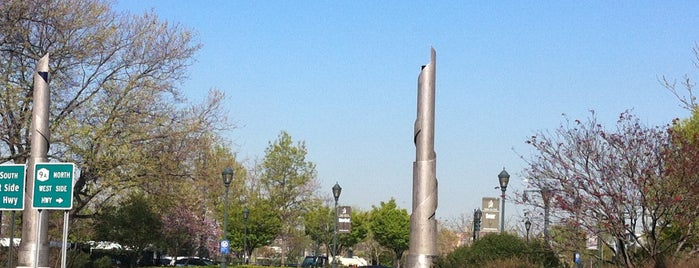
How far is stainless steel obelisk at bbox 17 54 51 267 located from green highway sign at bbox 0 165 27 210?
0.14 metres

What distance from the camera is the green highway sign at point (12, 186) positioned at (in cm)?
1697

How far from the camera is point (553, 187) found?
23359 mm

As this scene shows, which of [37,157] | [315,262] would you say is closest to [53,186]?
[37,157]

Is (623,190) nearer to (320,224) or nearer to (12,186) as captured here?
(12,186)

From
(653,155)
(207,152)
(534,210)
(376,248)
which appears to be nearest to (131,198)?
(207,152)

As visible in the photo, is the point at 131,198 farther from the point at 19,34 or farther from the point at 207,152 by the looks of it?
the point at 19,34

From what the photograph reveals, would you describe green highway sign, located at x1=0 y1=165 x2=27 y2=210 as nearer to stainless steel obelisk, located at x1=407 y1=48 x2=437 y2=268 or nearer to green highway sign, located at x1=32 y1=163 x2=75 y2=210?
green highway sign, located at x1=32 y1=163 x2=75 y2=210

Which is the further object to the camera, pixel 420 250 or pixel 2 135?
pixel 2 135

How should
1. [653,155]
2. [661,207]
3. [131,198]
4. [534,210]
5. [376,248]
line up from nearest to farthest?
[661,207]
[653,155]
[534,210]
[131,198]
[376,248]

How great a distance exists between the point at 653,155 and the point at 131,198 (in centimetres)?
2924

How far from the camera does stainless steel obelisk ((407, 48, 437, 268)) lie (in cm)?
1516

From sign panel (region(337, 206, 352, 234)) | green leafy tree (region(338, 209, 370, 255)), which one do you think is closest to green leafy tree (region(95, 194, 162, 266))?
sign panel (region(337, 206, 352, 234))

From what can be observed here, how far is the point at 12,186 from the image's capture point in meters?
17.0

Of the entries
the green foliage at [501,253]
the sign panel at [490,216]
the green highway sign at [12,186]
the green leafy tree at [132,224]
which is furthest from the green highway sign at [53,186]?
the green leafy tree at [132,224]
